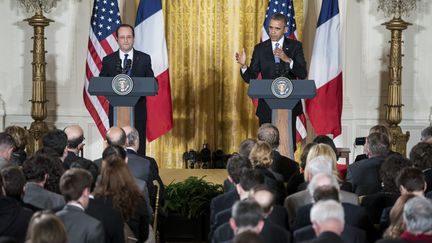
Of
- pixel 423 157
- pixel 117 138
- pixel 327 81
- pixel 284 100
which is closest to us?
pixel 423 157

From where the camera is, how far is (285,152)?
10.6 m

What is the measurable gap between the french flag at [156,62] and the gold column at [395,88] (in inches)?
121

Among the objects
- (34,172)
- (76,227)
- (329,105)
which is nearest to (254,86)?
(329,105)

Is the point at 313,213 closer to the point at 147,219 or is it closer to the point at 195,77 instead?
the point at 147,219

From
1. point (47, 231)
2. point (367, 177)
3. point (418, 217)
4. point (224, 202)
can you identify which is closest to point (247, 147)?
point (367, 177)

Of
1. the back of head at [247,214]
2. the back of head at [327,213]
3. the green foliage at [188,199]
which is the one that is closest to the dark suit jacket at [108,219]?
the back of head at [247,214]

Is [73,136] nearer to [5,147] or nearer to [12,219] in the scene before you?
[5,147]

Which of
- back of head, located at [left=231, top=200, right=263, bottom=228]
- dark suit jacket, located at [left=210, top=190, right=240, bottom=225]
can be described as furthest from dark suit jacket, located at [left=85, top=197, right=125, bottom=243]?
back of head, located at [left=231, top=200, right=263, bottom=228]

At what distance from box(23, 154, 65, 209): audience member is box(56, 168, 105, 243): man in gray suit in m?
0.82

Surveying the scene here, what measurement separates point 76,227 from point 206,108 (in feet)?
31.5

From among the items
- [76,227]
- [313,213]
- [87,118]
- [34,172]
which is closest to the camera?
[313,213]

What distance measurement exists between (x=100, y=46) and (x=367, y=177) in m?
6.07

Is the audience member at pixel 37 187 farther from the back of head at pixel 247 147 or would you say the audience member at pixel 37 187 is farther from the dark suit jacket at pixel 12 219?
the back of head at pixel 247 147

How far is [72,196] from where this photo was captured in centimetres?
562
